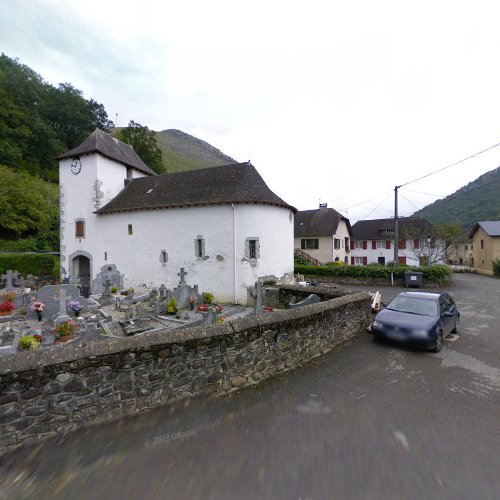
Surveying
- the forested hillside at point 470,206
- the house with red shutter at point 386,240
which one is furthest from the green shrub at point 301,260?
the forested hillside at point 470,206

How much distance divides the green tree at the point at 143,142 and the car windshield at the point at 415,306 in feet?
137

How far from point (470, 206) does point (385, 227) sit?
4285 centimetres

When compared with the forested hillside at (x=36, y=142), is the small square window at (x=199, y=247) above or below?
below

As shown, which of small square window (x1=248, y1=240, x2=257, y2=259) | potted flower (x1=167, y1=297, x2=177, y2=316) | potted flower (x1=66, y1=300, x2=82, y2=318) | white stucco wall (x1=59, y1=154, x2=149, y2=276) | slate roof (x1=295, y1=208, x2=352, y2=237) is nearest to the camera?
potted flower (x1=66, y1=300, x2=82, y2=318)

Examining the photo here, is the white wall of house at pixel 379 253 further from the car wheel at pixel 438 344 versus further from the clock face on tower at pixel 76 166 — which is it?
the clock face on tower at pixel 76 166

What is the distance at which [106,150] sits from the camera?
20016 mm

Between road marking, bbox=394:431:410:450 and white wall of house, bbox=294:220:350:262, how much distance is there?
30884 mm

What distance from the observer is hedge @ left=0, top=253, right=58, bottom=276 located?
21.7 metres

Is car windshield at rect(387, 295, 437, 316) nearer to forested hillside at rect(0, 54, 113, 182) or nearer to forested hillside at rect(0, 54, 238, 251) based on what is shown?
forested hillside at rect(0, 54, 238, 251)

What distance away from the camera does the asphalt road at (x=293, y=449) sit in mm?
2553

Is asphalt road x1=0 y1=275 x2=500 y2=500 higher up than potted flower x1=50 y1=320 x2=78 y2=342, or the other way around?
potted flower x1=50 y1=320 x2=78 y2=342

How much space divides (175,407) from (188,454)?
91 cm

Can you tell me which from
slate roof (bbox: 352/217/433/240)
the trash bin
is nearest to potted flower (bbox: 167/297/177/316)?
the trash bin

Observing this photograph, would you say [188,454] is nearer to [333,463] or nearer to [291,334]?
[333,463]
